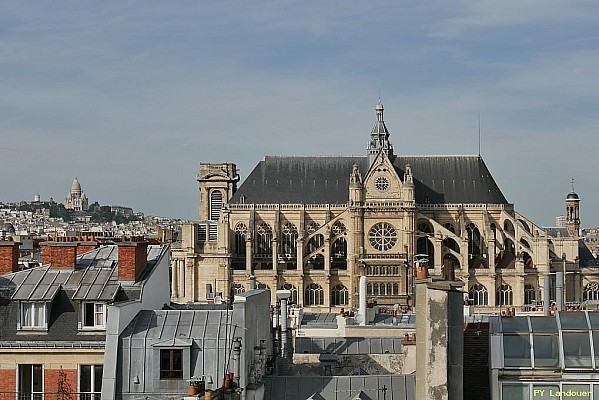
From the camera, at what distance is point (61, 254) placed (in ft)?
89.8

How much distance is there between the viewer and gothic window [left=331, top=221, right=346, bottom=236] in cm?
11312

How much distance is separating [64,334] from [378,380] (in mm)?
5950

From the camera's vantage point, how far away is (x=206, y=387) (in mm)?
22859

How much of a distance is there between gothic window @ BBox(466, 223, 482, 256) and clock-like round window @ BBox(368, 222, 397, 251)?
700 centimetres

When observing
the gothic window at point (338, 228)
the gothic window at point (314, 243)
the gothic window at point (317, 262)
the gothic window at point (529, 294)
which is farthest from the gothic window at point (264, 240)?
the gothic window at point (529, 294)

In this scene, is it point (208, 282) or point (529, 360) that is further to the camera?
point (208, 282)

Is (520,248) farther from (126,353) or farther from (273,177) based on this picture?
(126,353)

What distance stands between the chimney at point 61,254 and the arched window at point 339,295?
83.2 metres

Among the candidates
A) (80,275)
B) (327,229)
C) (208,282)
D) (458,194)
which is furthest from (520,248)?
(80,275)

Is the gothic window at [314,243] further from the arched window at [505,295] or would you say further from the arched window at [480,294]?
the arched window at [505,295]

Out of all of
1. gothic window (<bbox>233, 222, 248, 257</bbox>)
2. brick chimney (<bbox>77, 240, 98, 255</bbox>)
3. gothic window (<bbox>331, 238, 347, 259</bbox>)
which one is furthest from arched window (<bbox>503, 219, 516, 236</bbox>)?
brick chimney (<bbox>77, 240, 98, 255</bbox>)

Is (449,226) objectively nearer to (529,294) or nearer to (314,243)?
(529,294)

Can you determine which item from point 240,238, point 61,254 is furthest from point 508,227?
point 61,254

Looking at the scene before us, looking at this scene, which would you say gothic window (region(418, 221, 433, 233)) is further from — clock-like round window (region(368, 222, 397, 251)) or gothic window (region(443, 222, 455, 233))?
clock-like round window (region(368, 222, 397, 251))
